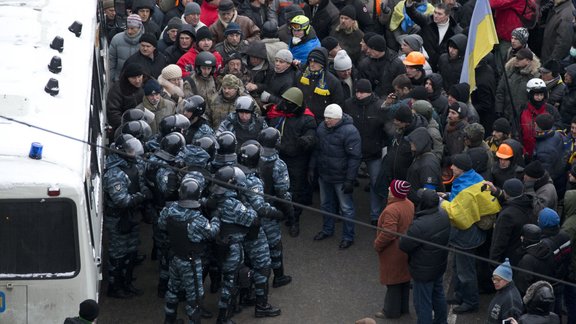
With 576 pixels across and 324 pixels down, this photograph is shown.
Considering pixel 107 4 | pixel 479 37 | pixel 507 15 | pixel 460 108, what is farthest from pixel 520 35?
pixel 107 4

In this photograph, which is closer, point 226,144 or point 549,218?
point 549,218

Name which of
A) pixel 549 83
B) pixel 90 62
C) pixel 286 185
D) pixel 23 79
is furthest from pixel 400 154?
pixel 23 79

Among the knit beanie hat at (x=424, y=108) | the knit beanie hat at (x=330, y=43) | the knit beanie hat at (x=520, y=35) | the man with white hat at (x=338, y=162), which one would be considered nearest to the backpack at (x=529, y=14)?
the knit beanie hat at (x=520, y=35)

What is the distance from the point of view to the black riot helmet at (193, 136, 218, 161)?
12414 mm

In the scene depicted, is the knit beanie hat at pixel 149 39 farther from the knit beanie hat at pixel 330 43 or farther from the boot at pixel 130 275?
the boot at pixel 130 275

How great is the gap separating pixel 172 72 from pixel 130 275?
9.43ft

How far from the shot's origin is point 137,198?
40.8ft

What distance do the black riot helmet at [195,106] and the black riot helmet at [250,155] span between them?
1222mm

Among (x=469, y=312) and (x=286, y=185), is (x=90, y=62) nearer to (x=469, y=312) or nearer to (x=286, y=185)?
(x=286, y=185)

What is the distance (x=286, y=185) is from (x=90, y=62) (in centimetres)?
246

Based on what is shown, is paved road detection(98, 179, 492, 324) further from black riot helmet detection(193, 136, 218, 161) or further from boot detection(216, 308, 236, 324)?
black riot helmet detection(193, 136, 218, 161)

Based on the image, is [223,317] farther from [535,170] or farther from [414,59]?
[414,59]

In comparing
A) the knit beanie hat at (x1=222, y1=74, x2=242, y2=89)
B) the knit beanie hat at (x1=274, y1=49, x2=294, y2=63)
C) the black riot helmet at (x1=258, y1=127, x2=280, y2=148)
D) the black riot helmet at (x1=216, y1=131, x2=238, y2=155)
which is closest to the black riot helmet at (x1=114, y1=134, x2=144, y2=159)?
the black riot helmet at (x1=216, y1=131, x2=238, y2=155)

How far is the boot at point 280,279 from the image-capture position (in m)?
13.2
